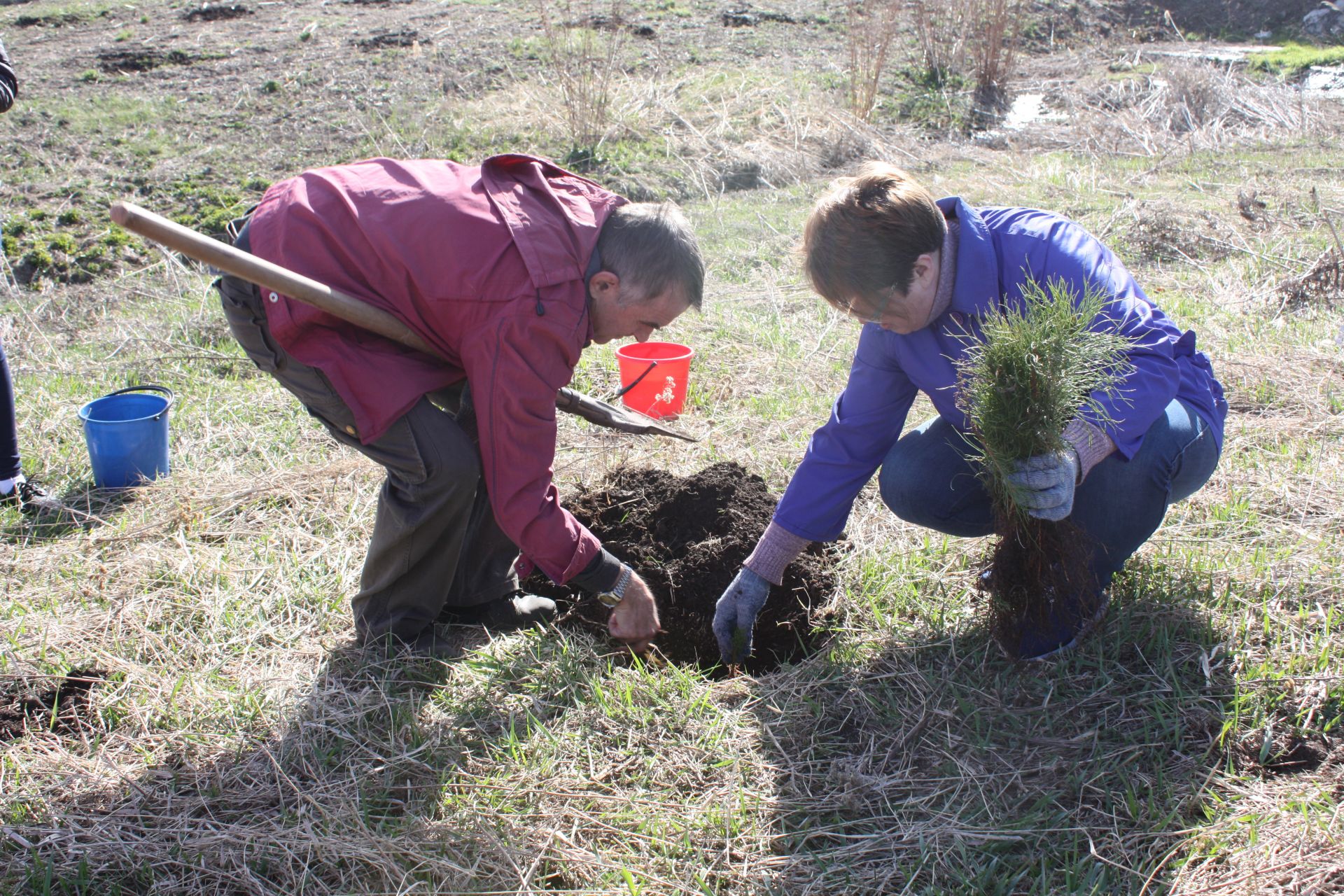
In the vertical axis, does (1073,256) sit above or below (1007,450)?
above

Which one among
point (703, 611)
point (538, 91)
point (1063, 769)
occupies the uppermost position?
point (538, 91)

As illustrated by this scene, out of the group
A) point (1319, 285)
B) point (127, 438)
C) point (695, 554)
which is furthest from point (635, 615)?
point (1319, 285)

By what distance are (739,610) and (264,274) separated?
147cm

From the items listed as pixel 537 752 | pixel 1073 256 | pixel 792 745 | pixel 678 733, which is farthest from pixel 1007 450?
pixel 537 752

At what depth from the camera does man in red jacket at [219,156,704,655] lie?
2.20m

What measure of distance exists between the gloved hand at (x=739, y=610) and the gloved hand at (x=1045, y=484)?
31.3 inches

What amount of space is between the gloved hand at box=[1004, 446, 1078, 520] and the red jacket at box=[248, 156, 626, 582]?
101 centimetres

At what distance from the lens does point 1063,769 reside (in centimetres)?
217

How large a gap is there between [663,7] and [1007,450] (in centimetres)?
1129

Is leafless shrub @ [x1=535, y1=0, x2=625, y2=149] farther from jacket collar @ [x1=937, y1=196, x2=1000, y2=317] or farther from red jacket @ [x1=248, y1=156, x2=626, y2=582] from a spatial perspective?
jacket collar @ [x1=937, y1=196, x2=1000, y2=317]

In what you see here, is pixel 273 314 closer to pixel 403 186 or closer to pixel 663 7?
pixel 403 186

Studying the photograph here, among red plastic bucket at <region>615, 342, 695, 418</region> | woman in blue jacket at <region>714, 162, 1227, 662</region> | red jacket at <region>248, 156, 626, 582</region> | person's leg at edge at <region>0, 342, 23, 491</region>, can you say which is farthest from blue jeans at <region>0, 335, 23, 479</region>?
woman in blue jacket at <region>714, 162, 1227, 662</region>

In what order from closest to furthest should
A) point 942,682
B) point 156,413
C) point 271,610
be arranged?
point 942,682 → point 271,610 → point 156,413

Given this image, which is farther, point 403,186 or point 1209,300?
point 1209,300
